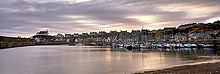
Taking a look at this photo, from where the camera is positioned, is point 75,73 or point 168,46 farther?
point 168,46

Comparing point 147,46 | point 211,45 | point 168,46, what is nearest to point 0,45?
point 147,46

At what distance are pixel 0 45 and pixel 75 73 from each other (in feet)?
340

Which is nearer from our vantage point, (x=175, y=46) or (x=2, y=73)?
(x=2, y=73)

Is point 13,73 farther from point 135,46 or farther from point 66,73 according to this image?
point 135,46

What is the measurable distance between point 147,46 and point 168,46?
13.0 metres

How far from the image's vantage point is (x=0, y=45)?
374ft

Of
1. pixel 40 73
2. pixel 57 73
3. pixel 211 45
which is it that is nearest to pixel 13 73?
pixel 40 73

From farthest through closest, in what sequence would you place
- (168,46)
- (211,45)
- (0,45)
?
(0,45) → (168,46) → (211,45)

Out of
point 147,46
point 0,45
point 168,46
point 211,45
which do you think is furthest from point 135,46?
point 0,45

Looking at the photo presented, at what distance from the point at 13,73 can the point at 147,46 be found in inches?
3683

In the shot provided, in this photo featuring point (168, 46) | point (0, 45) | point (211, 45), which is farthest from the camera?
point (0, 45)

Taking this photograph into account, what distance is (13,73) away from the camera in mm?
29266

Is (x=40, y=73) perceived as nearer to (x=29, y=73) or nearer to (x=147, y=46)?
(x=29, y=73)

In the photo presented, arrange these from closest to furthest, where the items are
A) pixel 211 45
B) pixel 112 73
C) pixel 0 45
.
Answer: pixel 112 73
pixel 211 45
pixel 0 45
